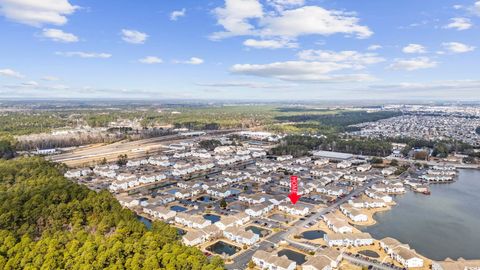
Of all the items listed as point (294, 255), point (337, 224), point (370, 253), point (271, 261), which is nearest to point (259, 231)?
point (294, 255)

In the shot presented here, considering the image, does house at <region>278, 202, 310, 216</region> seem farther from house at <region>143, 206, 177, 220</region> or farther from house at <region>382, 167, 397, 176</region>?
house at <region>382, 167, 397, 176</region>

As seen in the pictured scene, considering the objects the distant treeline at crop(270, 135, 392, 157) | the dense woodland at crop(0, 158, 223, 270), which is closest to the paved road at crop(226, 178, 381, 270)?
the dense woodland at crop(0, 158, 223, 270)

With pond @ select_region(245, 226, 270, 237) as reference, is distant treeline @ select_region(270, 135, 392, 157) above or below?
above

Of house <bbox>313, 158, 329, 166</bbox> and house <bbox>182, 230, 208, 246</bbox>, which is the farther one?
house <bbox>313, 158, 329, 166</bbox>

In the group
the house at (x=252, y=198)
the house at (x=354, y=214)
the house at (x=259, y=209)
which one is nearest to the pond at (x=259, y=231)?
the house at (x=259, y=209)

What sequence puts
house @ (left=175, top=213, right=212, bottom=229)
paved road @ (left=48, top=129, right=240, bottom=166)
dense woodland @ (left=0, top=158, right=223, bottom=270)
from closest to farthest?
dense woodland @ (left=0, top=158, right=223, bottom=270)
house @ (left=175, top=213, right=212, bottom=229)
paved road @ (left=48, top=129, right=240, bottom=166)

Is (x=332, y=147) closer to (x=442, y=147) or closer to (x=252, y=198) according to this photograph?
(x=442, y=147)

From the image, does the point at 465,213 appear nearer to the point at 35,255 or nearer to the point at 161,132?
the point at 35,255
